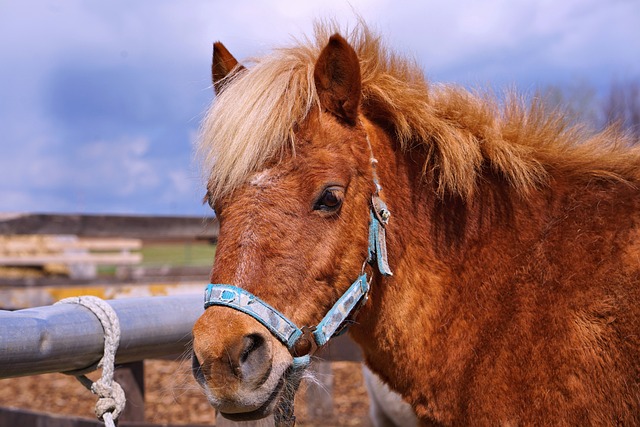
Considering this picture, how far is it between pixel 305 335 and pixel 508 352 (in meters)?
0.84

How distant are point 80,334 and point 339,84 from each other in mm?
1409

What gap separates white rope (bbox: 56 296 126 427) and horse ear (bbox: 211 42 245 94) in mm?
1259

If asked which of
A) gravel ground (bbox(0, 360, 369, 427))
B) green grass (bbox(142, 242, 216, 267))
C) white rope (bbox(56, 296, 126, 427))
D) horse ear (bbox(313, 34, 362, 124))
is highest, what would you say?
horse ear (bbox(313, 34, 362, 124))

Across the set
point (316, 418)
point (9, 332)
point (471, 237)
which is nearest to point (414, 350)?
point (471, 237)

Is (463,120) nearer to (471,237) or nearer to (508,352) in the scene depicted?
(471,237)

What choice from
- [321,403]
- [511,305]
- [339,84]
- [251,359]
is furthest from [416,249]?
[321,403]

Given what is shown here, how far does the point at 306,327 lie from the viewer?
2.33 meters

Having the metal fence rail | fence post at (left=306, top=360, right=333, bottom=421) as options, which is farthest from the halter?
fence post at (left=306, top=360, right=333, bottom=421)

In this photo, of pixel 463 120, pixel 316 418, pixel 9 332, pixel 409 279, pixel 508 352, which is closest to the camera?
pixel 9 332

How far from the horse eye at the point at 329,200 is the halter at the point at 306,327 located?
197 millimetres

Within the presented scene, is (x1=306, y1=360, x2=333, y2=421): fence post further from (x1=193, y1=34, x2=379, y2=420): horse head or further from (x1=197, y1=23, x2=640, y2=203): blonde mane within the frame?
(x1=193, y1=34, x2=379, y2=420): horse head

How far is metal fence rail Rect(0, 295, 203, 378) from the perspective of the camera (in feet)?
5.91

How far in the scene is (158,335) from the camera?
96.7 inches

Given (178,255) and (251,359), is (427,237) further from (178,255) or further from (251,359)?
(178,255)
